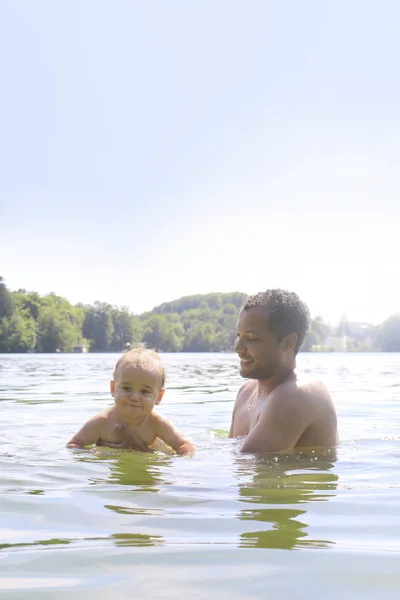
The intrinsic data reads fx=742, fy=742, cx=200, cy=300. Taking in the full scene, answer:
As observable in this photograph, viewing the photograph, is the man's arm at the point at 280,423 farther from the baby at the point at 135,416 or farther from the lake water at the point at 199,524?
the baby at the point at 135,416

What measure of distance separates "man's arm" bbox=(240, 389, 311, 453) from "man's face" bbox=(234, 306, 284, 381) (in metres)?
0.26

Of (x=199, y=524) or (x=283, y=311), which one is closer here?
(x=199, y=524)

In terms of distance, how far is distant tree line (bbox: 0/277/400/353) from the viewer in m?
114

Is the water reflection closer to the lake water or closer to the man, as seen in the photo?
the lake water

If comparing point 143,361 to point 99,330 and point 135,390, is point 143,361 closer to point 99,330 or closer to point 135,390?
point 135,390

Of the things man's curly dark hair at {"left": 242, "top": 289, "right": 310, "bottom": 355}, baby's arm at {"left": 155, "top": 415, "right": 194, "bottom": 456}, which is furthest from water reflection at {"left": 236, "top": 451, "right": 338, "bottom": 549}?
man's curly dark hair at {"left": 242, "top": 289, "right": 310, "bottom": 355}

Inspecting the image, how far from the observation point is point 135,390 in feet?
17.8

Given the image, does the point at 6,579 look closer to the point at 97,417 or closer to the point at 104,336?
the point at 97,417

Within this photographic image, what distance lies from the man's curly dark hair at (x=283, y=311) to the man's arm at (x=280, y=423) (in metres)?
0.46

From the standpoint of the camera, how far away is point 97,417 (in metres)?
5.61

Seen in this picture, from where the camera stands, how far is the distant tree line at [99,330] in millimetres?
113875

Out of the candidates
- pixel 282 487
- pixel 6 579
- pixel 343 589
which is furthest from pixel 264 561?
pixel 282 487

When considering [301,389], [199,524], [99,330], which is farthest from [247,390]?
[99,330]

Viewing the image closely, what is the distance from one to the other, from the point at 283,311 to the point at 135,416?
1369 millimetres
